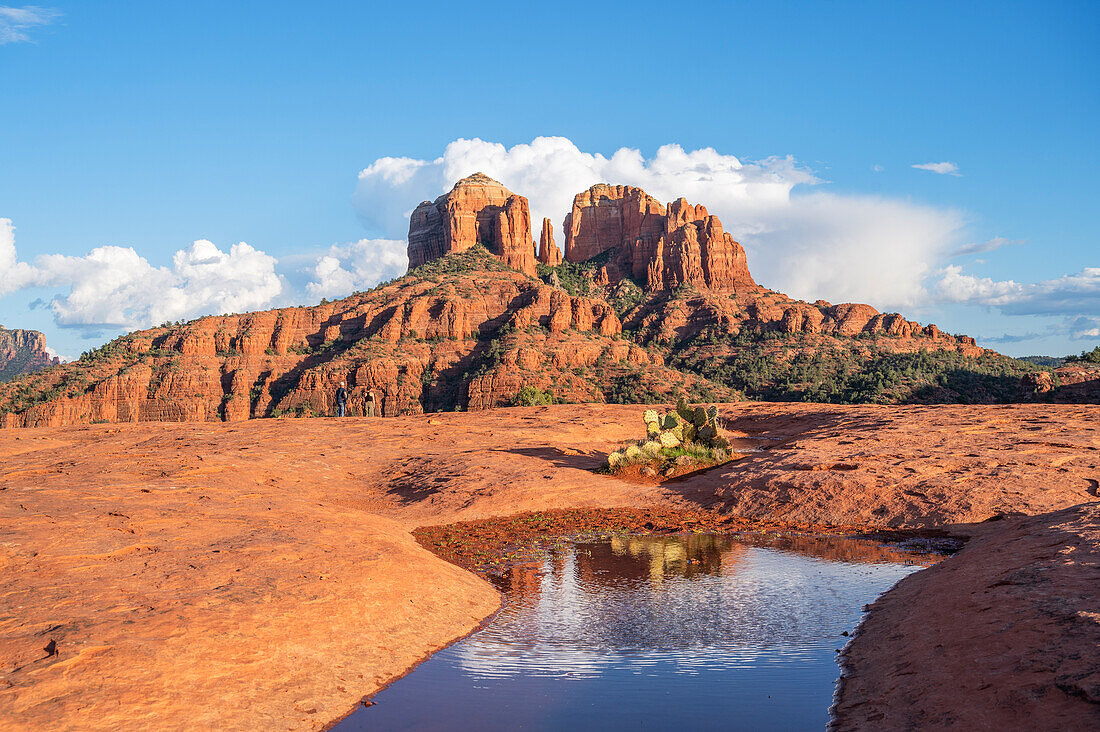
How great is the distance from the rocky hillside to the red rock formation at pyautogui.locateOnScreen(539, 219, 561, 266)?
17.4m

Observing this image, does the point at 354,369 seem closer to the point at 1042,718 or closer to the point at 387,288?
the point at 387,288

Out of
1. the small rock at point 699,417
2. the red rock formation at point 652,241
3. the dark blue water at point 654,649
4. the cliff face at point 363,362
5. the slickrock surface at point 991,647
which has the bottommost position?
the dark blue water at point 654,649

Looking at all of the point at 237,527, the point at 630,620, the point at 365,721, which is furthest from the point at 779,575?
the point at 237,527

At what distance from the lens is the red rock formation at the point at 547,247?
505 feet

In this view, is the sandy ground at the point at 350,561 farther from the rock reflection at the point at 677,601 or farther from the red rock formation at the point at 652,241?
the red rock formation at the point at 652,241

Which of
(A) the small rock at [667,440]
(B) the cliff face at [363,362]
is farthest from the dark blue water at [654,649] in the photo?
(B) the cliff face at [363,362]

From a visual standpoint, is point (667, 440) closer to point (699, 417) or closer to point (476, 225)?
point (699, 417)

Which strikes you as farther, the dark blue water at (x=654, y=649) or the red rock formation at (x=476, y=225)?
the red rock formation at (x=476, y=225)

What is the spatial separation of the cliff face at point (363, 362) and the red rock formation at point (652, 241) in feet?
99.0

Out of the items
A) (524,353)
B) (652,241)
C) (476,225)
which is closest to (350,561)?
(524,353)

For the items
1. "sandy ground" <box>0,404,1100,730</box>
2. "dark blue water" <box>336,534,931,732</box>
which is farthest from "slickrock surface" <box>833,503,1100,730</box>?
"dark blue water" <box>336,534,931,732</box>

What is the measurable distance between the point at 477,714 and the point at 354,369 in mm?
87555

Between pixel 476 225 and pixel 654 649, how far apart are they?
143219 millimetres

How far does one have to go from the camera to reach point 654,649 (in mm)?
9125
